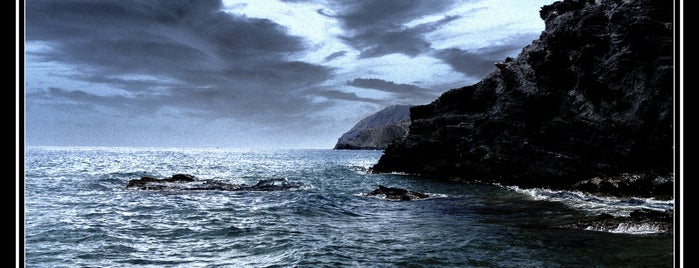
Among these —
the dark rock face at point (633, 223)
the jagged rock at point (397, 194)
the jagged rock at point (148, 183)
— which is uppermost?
the dark rock face at point (633, 223)

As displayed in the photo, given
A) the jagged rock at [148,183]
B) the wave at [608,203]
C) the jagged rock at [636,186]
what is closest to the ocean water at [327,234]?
the wave at [608,203]

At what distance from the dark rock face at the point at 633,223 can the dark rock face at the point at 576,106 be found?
1843 cm

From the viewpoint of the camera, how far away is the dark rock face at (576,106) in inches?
1356

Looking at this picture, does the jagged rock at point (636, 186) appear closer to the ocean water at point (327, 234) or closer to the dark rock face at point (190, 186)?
the ocean water at point (327, 234)

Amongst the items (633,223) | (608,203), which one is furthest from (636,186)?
(633,223)

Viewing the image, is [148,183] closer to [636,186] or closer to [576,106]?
[576,106]

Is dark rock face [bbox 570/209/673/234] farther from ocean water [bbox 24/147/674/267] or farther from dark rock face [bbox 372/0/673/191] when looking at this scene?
dark rock face [bbox 372/0/673/191]

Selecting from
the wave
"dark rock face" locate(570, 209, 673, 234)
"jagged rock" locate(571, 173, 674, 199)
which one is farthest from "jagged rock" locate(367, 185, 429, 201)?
"jagged rock" locate(571, 173, 674, 199)

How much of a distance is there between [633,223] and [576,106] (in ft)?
82.4

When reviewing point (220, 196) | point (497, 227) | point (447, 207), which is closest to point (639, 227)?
point (497, 227)

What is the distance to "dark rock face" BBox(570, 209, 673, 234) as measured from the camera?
17.4 meters

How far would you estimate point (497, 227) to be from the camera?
19312 millimetres

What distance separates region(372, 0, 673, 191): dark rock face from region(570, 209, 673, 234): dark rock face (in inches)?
726
